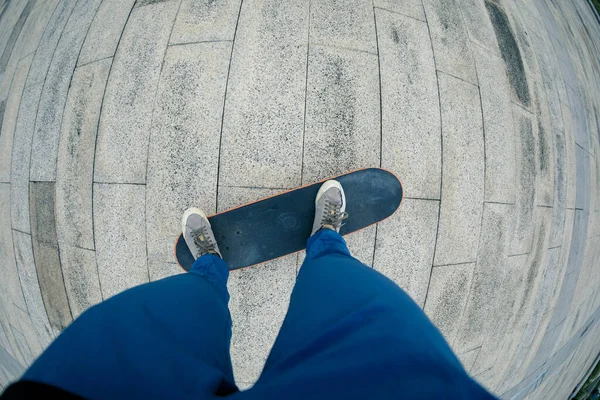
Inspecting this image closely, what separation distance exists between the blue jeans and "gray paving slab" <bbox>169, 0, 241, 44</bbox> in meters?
2.47

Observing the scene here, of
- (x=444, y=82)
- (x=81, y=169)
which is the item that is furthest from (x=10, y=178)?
(x=444, y=82)

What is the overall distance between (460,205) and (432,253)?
1.91ft

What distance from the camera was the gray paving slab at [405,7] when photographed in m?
3.30

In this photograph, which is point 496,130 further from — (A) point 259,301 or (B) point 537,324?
(A) point 259,301

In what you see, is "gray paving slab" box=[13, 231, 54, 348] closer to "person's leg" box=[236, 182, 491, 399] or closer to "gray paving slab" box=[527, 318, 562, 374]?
"person's leg" box=[236, 182, 491, 399]

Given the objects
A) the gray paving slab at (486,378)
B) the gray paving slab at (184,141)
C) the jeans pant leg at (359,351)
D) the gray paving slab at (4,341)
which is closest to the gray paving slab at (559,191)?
the gray paving slab at (486,378)

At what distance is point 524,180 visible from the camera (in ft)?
11.8

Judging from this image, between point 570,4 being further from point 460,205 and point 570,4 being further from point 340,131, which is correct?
point 340,131

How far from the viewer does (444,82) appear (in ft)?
10.7

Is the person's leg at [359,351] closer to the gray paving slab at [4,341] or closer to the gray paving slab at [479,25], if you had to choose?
the gray paving slab at [479,25]

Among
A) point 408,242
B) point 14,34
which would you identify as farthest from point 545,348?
Answer: point 14,34

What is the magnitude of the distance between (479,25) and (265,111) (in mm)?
2807

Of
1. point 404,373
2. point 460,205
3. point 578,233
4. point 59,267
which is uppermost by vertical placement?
point 404,373

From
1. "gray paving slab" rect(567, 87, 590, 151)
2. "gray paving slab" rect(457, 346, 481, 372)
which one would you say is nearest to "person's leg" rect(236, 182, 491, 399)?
"gray paving slab" rect(457, 346, 481, 372)
